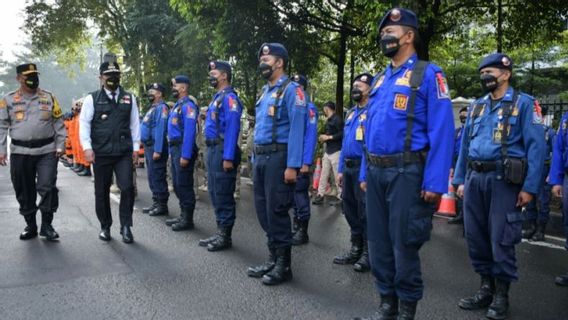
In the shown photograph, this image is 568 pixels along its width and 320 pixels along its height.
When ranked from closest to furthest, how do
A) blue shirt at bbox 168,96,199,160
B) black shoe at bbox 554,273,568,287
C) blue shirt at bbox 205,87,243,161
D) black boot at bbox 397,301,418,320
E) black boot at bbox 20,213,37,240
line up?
1. black boot at bbox 397,301,418,320
2. black shoe at bbox 554,273,568,287
3. blue shirt at bbox 205,87,243,161
4. black boot at bbox 20,213,37,240
5. blue shirt at bbox 168,96,199,160

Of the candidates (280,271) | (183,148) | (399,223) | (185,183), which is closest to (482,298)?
(399,223)

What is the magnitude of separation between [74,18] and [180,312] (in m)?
25.2

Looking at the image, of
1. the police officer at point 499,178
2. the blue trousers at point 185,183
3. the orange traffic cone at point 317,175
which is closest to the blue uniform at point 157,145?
the blue trousers at point 185,183

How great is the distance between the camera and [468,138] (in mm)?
4344

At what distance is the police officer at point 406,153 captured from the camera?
3.22m

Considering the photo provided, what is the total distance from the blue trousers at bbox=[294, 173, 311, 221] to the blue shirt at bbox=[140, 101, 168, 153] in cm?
243

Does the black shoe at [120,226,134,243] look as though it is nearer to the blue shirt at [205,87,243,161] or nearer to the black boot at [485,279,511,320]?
the blue shirt at [205,87,243,161]

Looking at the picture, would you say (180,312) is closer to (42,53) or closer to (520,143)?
(520,143)

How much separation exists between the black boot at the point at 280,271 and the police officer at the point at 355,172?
837 mm

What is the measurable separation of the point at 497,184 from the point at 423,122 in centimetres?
111

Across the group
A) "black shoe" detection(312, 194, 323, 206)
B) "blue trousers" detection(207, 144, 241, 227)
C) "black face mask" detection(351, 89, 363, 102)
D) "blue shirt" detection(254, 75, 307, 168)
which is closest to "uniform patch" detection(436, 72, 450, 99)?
"blue shirt" detection(254, 75, 307, 168)

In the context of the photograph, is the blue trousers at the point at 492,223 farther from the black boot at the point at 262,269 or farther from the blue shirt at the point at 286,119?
the black boot at the point at 262,269

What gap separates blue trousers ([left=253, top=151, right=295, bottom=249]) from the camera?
4.57m

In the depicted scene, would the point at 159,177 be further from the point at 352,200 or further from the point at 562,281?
the point at 562,281
